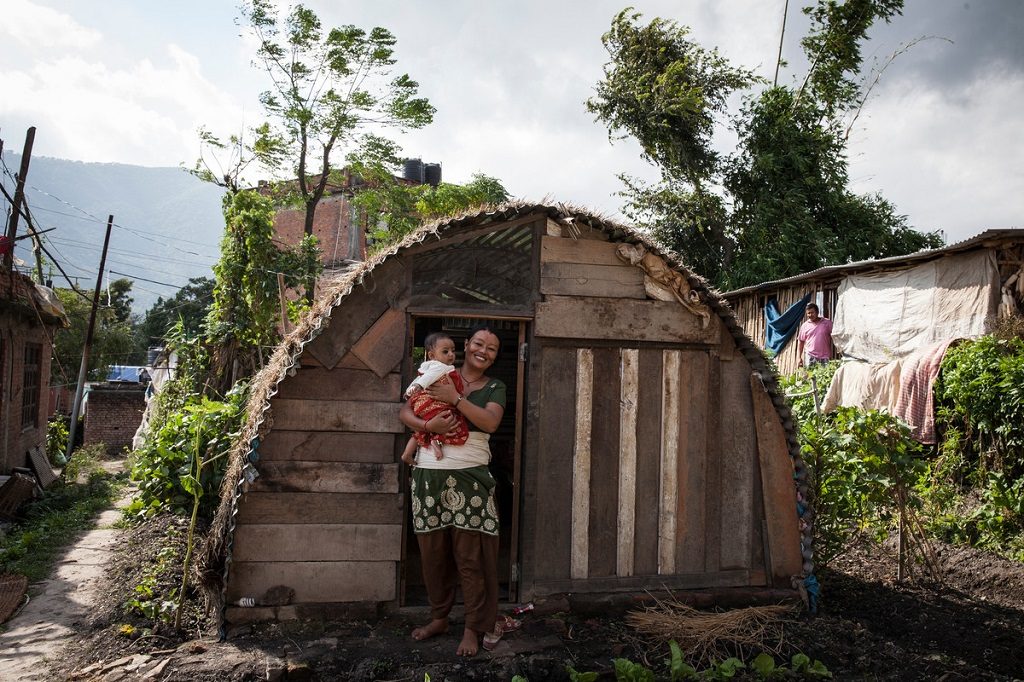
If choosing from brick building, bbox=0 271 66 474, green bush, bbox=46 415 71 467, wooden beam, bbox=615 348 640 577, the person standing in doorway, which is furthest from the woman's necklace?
green bush, bbox=46 415 71 467

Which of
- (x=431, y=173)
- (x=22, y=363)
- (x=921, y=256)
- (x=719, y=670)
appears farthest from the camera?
(x=431, y=173)

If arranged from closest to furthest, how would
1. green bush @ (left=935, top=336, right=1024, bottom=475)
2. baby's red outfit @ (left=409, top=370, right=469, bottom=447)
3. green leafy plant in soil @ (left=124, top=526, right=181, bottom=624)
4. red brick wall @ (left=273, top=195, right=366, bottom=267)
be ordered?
baby's red outfit @ (left=409, top=370, right=469, bottom=447), green leafy plant in soil @ (left=124, top=526, right=181, bottom=624), green bush @ (left=935, top=336, right=1024, bottom=475), red brick wall @ (left=273, top=195, right=366, bottom=267)

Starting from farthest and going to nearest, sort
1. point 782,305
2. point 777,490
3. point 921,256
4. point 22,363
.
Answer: point 782,305
point 22,363
point 921,256
point 777,490

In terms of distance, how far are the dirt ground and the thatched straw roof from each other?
1.61ft

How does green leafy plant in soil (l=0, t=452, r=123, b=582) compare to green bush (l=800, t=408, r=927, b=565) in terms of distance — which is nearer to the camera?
green bush (l=800, t=408, r=927, b=565)

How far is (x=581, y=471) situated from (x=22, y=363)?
34.7ft

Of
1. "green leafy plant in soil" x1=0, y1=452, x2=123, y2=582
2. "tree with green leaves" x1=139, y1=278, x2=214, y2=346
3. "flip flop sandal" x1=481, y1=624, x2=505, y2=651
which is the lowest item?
"green leafy plant in soil" x1=0, y1=452, x2=123, y2=582

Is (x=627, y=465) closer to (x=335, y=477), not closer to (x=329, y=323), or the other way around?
(x=335, y=477)

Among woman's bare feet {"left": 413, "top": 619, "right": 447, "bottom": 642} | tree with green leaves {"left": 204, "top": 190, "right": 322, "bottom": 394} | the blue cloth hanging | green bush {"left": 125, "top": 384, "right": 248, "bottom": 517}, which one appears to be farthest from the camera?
the blue cloth hanging

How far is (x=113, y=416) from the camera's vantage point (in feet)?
64.0

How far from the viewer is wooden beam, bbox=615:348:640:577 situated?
5.39 metres

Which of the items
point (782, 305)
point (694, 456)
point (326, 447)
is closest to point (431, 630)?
point (326, 447)

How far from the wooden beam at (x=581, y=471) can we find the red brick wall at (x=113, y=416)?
17.5 meters

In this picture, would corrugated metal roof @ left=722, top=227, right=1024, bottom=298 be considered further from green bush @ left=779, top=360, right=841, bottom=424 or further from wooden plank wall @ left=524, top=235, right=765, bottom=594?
wooden plank wall @ left=524, top=235, right=765, bottom=594
